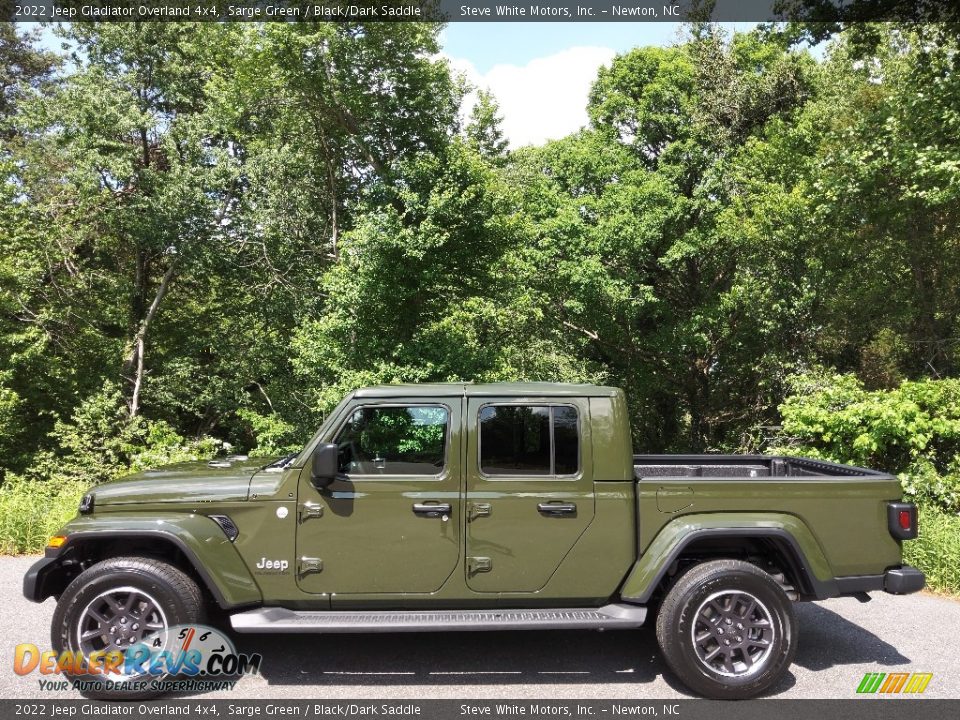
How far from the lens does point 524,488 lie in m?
4.13

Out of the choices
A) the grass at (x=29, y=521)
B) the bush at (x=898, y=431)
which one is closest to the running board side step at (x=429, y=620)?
the grass at (x=29, y=521)

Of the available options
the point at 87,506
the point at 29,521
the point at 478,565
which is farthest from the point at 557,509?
the point at 29,521

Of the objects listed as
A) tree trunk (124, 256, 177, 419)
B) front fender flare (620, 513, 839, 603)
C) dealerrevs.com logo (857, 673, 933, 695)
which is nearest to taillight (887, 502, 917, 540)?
front fender flare (620, 513, 839, 603)

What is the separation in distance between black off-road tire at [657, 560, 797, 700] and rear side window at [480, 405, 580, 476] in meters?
1.05

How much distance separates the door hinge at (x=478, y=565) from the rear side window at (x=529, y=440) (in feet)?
1.74

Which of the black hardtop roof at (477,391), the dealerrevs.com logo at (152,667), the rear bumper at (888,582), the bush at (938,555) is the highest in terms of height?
the black hardtop roof at (477,391)

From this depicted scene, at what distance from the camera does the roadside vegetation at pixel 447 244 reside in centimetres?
1146

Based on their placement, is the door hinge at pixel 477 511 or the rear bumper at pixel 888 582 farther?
the door hinge at pixel 477 511

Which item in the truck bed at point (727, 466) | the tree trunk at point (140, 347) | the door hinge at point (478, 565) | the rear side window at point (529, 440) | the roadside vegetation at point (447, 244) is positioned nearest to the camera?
the door hinge at point (478, 565)

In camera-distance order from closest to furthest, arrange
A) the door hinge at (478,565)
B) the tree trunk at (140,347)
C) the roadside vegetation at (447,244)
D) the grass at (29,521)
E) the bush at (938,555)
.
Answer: the door hinge at (478,565) → the bush at (938,555) → the grass at (29,521) → the roadside vegetation at (447,244) → the tree trunk at (140,347)

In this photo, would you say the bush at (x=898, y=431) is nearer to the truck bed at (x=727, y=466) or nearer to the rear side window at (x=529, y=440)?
the truck bed at (x=727, y=466)

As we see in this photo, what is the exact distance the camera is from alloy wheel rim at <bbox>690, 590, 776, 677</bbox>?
13.0ft

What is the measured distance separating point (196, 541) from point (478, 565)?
5.57 ft

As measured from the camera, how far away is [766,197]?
14.0m
